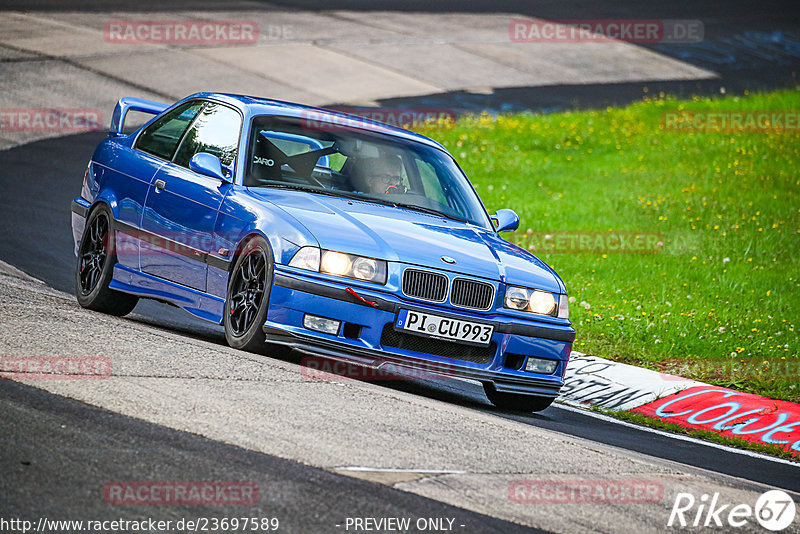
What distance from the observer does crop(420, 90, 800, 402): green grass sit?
10.7 m

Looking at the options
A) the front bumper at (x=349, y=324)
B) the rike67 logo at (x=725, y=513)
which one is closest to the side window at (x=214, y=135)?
the front bumper at (x=349, y=324)

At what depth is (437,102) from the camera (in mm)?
23719

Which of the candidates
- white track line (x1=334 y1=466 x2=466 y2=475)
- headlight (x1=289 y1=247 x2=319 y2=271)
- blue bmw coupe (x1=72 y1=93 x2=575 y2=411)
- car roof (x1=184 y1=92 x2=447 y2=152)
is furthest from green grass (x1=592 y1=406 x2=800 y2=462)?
white track line (x1=334 y1=466 x2=466 y2=475)

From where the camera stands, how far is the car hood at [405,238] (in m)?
7.04

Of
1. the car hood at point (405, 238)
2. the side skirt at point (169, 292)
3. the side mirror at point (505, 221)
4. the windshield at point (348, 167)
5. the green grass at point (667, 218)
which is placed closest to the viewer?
the car hood at point (405, 238)

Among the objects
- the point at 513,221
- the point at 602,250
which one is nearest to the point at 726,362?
the point at 513,221

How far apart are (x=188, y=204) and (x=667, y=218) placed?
9.62 m

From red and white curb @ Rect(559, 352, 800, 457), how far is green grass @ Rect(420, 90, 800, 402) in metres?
0.49

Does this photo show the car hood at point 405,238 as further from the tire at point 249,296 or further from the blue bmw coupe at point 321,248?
the tire at point 249,296

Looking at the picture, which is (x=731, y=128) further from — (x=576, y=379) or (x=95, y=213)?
(x=95, y=213)

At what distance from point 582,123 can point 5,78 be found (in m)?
10.6

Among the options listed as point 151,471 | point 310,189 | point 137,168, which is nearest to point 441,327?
point 310,189

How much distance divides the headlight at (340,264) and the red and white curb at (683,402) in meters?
2.76

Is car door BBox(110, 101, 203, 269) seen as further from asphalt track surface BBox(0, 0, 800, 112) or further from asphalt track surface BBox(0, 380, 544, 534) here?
asphalt track surface BBox(0, 0, 800, 112)
